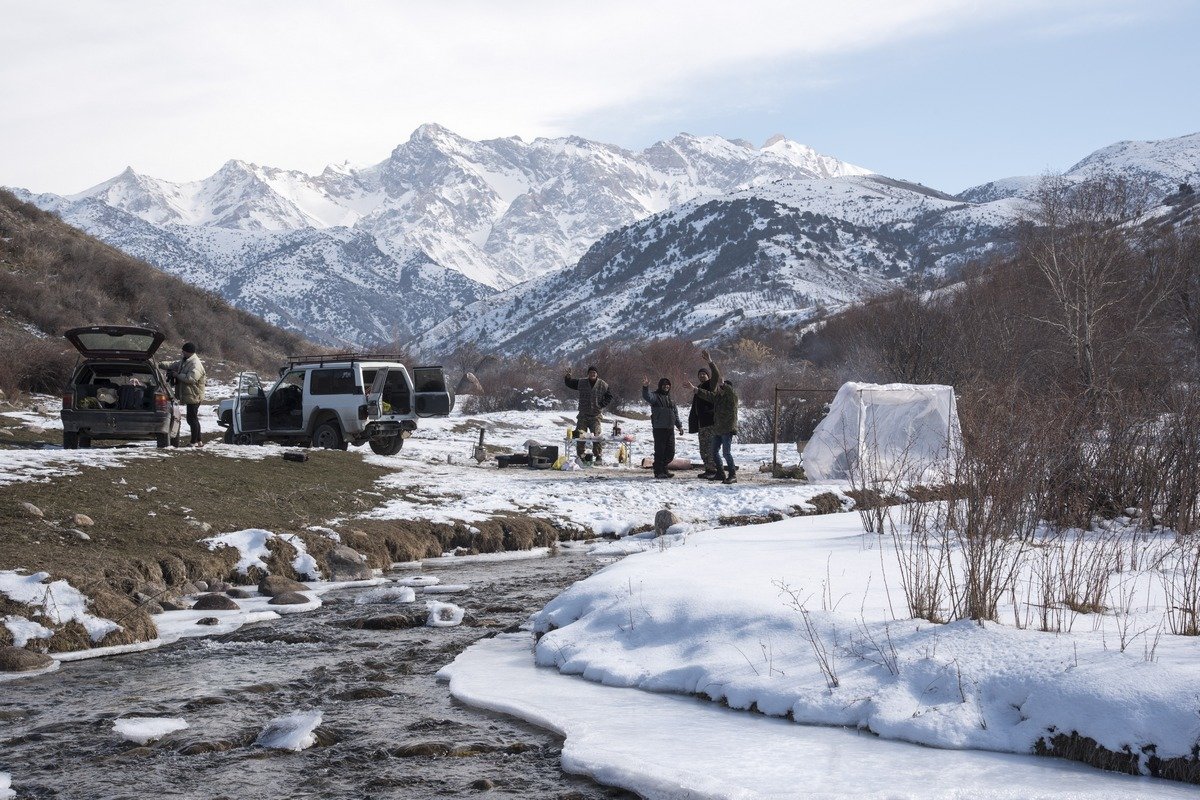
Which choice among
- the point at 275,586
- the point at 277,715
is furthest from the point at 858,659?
the point at 275,586

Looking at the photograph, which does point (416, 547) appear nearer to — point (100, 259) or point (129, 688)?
point (129, 688)

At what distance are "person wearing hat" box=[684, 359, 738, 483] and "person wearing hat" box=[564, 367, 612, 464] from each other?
2.39m

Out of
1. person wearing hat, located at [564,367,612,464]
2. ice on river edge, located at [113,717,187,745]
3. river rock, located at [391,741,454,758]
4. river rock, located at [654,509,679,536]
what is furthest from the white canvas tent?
ice on river edge, located at [113,717,187,745]

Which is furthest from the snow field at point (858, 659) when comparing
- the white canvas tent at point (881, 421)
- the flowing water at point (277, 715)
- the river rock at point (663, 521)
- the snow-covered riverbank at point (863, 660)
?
the white canvas tent at point (881, 421)

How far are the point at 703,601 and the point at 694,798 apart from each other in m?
3.02

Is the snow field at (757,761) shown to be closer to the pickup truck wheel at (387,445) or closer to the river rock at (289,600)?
the river rock at (289,600)

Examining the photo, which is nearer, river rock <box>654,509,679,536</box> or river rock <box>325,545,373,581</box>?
river rock <box>325,545,373,581</box>

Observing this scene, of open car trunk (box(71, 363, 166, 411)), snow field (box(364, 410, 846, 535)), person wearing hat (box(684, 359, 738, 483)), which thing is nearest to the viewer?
snow field (box(364, 410, 846, 535))

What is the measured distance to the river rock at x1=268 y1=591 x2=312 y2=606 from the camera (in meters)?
11.0

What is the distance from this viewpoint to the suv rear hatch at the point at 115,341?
17.4 metres

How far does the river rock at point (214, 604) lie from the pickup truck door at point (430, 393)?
11.9 m

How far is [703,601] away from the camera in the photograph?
8.55 meters

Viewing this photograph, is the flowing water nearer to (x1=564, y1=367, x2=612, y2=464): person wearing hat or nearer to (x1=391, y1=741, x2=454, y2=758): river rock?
(x1=391, y1=741, x2=454, y2=758): river rock

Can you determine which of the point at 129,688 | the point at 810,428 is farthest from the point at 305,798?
the point at 810,428
